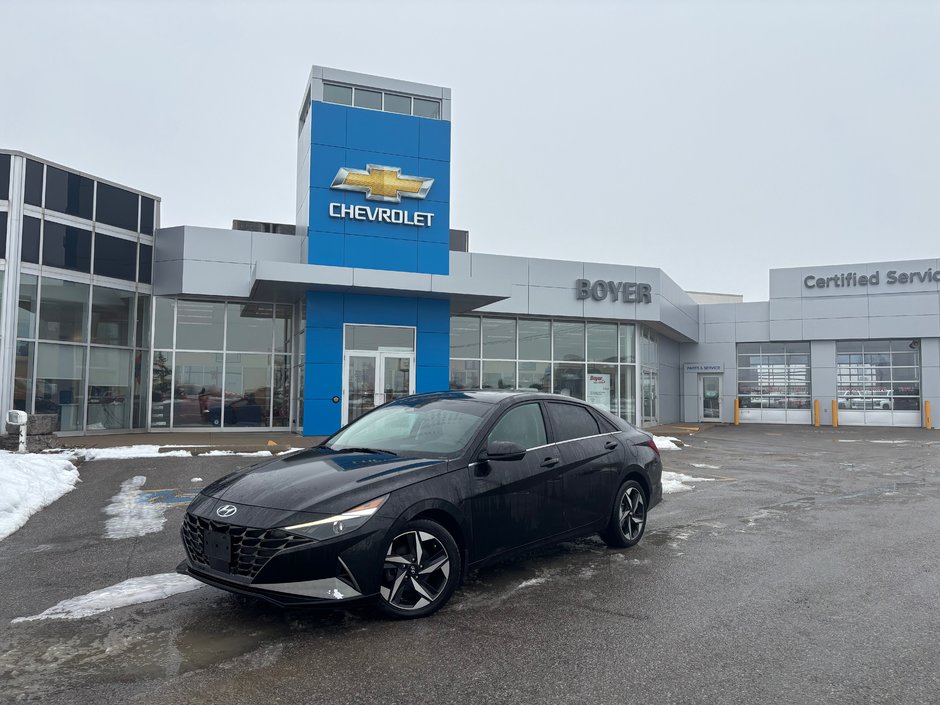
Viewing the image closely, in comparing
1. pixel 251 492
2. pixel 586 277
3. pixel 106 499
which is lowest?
Answer: pixel 106 499

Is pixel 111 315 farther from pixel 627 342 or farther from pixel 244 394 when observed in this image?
pixel 627 342

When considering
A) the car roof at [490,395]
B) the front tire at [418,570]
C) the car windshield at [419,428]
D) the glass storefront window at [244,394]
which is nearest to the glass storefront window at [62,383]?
the glass storefront window at [244,394]

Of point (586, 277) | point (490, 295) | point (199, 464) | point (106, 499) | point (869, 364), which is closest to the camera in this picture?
point (106, 499)

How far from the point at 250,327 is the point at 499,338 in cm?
839

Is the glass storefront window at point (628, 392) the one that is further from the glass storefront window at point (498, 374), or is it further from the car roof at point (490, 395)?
the car roof at point (490, 395)

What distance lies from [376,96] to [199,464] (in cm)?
1146

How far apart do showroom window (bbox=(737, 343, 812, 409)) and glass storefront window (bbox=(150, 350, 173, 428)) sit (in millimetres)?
24757

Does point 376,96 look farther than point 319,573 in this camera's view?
Yes

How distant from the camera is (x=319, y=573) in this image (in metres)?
4.09

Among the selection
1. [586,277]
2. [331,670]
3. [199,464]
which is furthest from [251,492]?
[586,277]

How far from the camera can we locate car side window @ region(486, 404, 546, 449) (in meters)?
5.49

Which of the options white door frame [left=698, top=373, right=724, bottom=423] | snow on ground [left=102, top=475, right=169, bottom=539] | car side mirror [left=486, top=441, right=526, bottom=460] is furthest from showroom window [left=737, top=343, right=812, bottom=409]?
car side mirror [left=486, top=441, right=526, bottom=460]

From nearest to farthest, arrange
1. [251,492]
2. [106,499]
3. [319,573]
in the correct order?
[319,573]
[251,492]
[106,499]

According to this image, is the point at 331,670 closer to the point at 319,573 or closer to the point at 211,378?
the point at 319,573
